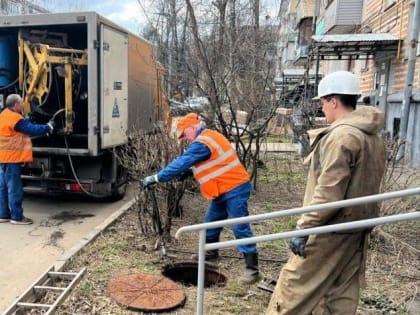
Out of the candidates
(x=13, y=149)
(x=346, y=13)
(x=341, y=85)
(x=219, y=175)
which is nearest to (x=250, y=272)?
(x=219, y=175)

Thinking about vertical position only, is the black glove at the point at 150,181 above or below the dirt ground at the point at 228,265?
above

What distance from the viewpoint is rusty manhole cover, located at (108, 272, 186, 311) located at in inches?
137

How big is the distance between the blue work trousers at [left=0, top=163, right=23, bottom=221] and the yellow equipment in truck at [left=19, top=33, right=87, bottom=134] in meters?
1.04

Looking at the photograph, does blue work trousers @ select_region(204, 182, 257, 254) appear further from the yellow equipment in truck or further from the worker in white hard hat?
the yellow equipment in truck

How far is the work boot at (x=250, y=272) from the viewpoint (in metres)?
3.94

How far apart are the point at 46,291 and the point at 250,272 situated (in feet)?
5.86

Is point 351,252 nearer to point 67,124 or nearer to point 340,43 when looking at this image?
point 67,124

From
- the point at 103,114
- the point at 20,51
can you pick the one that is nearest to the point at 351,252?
the point at 103,114

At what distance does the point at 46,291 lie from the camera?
11.8 ft

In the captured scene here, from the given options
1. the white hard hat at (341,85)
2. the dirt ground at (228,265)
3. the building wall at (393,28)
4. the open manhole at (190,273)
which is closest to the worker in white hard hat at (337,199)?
the white hard hat at (341,85)

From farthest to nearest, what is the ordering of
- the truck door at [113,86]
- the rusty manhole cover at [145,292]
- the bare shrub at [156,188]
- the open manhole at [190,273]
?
the truck door at [113,86], the bare shrub at [156,188], the open manhole at [190,273], the rusty manhole cover at [145,292]

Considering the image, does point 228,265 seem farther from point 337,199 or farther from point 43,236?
point 43,236

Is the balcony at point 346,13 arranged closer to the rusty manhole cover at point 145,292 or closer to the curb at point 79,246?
the curb at point 79,246

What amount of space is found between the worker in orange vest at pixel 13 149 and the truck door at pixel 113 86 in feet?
2.97
